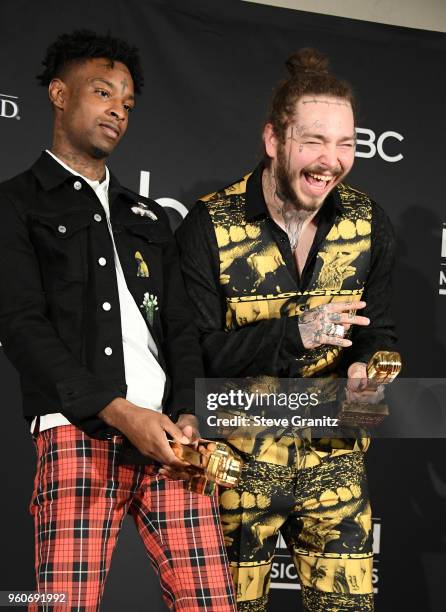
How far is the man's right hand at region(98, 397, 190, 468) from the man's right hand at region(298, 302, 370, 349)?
55cm

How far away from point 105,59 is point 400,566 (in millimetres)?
2096

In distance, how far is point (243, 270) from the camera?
101 inches

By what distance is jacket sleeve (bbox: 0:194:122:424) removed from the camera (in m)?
1.98

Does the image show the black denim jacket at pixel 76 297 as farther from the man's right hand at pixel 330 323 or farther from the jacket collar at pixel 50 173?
the man's right hand at pixel 330 323

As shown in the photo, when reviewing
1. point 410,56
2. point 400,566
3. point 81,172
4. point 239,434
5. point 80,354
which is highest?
point 410,56

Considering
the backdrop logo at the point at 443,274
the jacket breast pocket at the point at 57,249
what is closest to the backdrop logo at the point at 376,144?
the backdrop logo at the point at 443,274

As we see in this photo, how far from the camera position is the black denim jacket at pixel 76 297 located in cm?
202

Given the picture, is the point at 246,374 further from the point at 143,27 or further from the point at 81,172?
the point at 143,27

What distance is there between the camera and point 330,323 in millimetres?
2348

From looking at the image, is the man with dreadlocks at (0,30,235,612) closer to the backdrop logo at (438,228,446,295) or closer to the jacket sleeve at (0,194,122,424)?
the jacket sleeve at (0,194,122,424)

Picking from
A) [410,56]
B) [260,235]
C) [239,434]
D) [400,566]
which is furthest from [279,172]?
[400,566]

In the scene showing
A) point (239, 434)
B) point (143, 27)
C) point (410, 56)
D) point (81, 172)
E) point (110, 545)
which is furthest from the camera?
point (410, 56)

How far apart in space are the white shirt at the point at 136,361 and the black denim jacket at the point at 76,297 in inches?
0.7

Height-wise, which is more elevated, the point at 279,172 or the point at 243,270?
the point at 279,172
